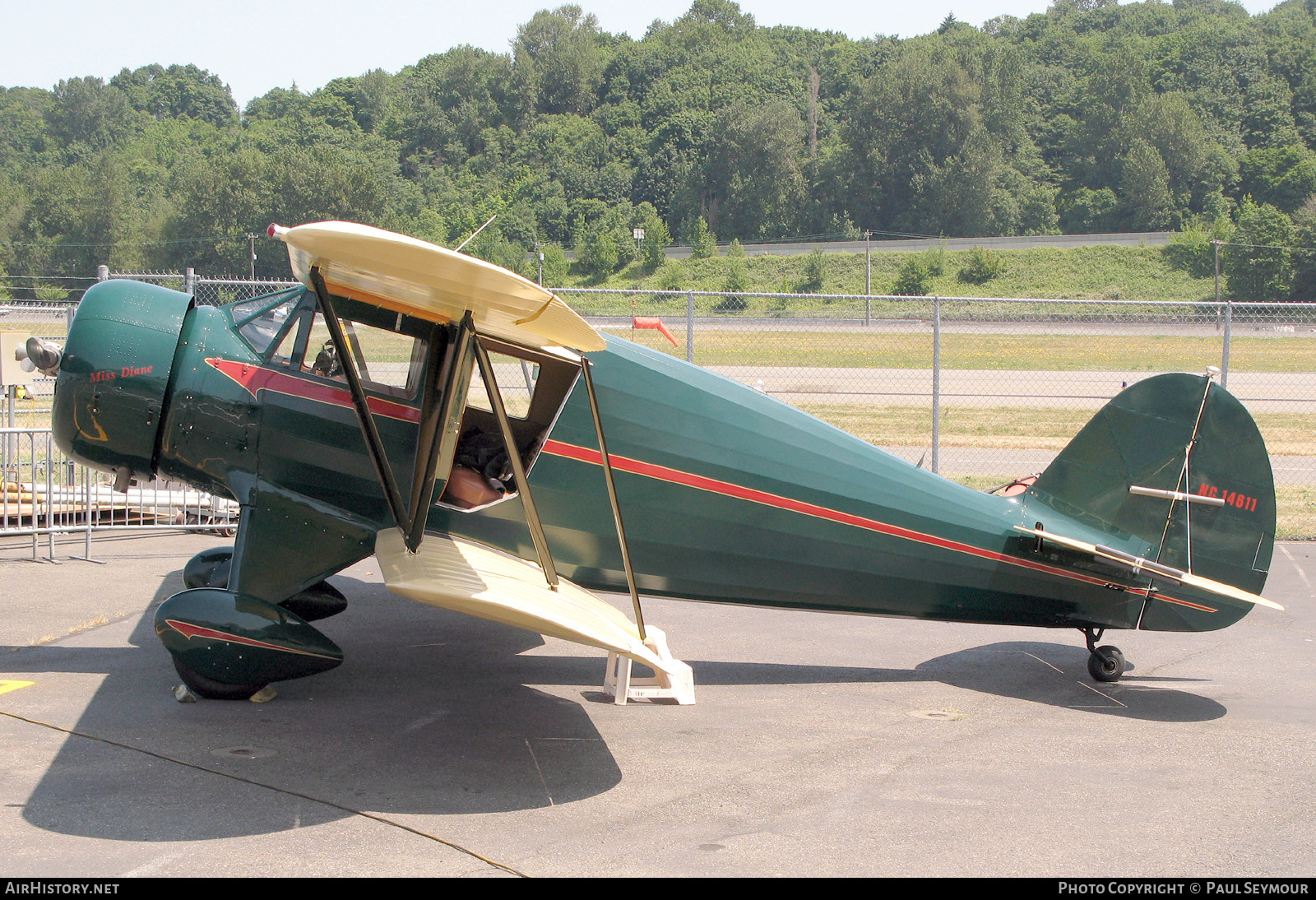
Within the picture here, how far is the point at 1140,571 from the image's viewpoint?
20.0 ft

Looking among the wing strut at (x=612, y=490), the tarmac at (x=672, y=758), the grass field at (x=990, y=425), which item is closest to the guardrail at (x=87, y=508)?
the tarmac at (x=672, y=758)

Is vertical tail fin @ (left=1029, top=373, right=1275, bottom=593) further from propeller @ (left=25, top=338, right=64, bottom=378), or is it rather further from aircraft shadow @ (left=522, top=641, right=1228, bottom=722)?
propeller @ (left=25, top=338, right=64, bottom=378)

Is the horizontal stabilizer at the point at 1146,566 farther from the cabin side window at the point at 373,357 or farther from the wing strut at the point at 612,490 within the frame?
the cabin side window at the point at 373,357

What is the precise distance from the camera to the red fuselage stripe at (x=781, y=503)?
5945mm

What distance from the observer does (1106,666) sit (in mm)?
6375

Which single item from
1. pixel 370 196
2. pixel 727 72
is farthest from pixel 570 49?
pixel 370 196

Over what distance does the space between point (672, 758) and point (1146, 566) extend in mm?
3077

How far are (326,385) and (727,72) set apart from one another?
13644 cm

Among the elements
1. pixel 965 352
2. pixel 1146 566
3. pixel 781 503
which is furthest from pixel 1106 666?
pixel 965 352

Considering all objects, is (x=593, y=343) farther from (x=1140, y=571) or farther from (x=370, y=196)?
(x=370, y=196)

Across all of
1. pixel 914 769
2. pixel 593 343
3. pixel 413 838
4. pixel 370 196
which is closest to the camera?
pixel 413 838

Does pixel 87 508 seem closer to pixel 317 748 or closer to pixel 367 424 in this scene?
pixel 367 424

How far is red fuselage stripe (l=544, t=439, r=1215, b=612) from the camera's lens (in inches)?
234

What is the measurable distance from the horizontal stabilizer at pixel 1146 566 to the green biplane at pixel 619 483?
0.01 m
